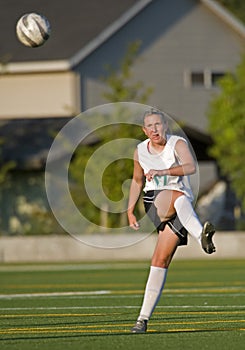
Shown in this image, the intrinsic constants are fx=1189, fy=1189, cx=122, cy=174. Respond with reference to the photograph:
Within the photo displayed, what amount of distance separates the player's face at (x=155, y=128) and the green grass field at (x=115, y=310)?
1.85m

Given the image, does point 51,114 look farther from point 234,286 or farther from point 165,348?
point 165,348

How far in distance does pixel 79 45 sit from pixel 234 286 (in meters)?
24.4

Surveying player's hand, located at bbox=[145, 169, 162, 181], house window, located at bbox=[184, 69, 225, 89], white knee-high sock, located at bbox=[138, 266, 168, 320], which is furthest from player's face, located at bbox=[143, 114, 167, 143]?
house window, located at bbox=[184, 69, 225, 89]

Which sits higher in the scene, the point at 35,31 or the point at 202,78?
the point at 202,78

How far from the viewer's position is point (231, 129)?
37.2m

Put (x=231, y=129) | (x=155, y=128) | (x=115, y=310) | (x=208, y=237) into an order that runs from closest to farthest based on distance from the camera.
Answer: (x=208, y=237), (x=155, y=128), (x=115, y=310), (x=231, y=129)

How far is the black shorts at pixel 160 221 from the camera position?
11227mm

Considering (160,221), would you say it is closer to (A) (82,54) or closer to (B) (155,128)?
(B) (155,128)

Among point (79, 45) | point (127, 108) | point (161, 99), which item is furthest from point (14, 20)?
point (127, 108)

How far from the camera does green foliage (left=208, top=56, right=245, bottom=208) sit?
122 ft

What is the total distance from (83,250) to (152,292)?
20.0 metres

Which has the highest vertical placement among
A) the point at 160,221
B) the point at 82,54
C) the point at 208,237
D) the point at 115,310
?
the point at 82,54

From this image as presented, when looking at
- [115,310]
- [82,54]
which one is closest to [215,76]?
[82,54]

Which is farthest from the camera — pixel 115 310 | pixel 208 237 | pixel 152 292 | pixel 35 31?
pixel 35 31
